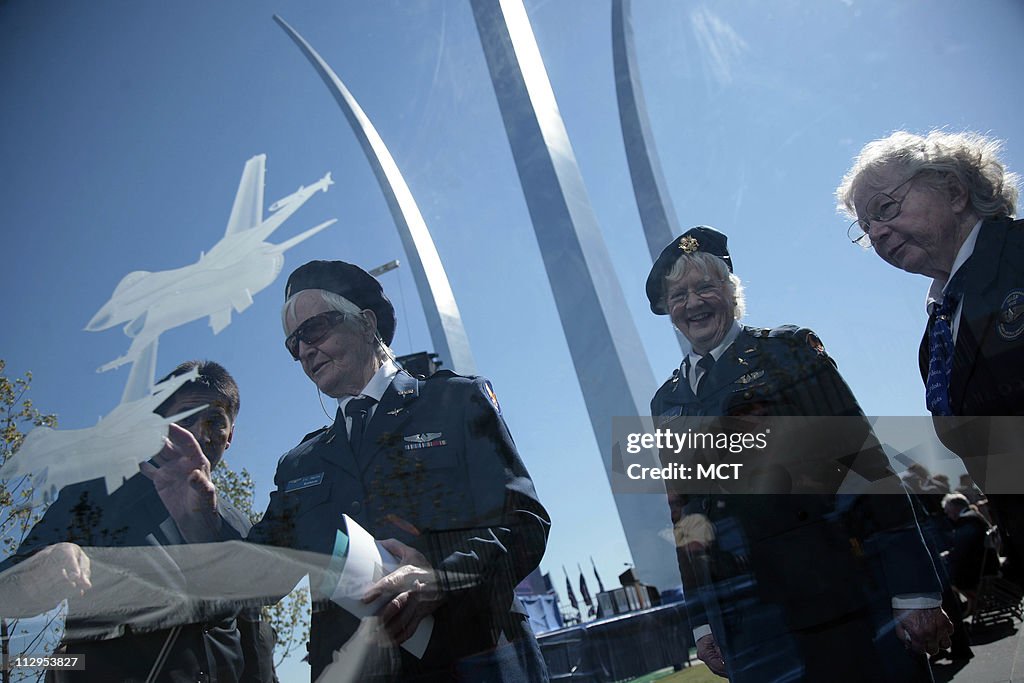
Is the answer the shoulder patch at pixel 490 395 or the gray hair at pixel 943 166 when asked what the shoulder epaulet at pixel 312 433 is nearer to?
the shoulder patch at pixel 490 395

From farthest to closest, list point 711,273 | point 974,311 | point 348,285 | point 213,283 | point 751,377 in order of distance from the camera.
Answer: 1. point 213,283
2. point 348,285
3. point 711,273
4. point 751,377
5. point 974,311

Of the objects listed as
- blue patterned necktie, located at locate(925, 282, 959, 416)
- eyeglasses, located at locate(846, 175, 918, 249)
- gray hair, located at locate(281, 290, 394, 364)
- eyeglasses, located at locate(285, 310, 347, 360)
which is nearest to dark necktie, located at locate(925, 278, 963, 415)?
blue patterned necktie, located at locate(925, 282, 959, 416)

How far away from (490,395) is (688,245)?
67 centimetres

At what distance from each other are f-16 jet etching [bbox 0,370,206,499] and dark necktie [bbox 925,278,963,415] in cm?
190

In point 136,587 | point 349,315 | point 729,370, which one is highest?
point 349,315

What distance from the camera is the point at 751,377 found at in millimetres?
1589

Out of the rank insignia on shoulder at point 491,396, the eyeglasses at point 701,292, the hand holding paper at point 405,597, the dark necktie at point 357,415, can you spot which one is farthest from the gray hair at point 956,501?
the dark necktie at point 357,415

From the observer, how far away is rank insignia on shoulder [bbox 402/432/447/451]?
1618mm

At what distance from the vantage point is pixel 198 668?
1588 millimetres

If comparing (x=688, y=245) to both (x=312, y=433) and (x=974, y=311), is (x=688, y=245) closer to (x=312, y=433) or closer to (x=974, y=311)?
(x=974, y=311)

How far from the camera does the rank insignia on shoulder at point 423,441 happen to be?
162 centimetres

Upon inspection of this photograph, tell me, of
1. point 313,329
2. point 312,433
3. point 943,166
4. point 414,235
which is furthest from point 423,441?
point 943,166

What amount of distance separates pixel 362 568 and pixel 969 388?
55.5 inches

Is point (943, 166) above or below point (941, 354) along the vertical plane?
above
